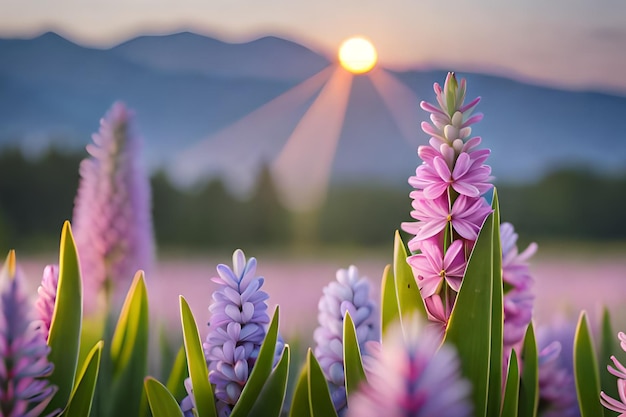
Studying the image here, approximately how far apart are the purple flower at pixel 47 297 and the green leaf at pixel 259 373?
0.43 ft

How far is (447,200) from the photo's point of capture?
30cm

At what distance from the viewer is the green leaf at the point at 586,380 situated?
406 mm

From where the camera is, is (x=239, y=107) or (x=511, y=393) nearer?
(x=511, y=393)

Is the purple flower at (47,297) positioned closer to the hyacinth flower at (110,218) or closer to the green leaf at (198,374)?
the green leaf at (198,374)

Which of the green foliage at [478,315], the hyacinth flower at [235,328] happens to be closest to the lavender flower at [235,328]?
the hyacinth flower at [235,328]

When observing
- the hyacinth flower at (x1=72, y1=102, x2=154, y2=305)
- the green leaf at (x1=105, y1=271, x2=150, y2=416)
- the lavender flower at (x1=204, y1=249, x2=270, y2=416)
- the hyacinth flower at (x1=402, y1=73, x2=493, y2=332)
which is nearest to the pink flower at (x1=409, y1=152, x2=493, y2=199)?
the hyacinth flower at (x1=402, y1=73, x2=493, y2=332)

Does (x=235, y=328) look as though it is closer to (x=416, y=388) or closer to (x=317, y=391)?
(x=317, y=391)

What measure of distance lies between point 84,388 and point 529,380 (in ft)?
0.86

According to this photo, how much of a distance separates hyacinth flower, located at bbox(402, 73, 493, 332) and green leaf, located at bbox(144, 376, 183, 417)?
14 cm

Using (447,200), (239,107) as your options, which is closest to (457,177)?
(447,200)

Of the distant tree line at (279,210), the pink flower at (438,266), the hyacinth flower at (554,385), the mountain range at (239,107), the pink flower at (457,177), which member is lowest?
the hyacinth flower at (554,385)

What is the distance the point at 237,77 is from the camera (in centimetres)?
195

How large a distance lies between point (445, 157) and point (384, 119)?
1.50 meters

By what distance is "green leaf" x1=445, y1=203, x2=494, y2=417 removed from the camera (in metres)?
0.29
